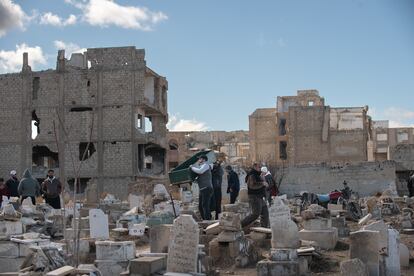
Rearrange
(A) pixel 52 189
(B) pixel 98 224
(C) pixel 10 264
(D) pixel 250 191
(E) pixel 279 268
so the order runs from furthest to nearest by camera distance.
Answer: (A) pixel 52 189 → (D) pixel 250 191 → (B) pixel 98 224 → (C) pixel 10 264 → (E) pixel 279 268

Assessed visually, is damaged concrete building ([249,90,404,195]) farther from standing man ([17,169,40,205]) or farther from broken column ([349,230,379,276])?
broken column ([349,230,379,276])

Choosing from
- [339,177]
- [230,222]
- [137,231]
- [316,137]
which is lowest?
[137,231]

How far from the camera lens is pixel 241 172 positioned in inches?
1324

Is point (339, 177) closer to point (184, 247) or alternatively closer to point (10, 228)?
point (10, 228)

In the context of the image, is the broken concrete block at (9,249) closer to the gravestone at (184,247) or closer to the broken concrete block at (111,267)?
the broken concrete block at (111,267)

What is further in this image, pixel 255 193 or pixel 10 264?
pixel 255 193

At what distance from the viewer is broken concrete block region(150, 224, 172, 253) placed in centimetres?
949

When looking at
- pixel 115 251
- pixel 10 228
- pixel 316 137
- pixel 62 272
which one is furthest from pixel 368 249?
pixel 316 137

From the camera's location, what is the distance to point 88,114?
37781 millimetres

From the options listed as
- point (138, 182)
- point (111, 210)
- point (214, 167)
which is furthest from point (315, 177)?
point (214, 167)

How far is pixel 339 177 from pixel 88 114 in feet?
50.5

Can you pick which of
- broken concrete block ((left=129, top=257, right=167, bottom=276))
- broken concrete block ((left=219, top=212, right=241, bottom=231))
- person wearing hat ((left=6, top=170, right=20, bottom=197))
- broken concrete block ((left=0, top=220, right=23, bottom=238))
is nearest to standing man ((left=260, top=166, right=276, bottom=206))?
broken concrete block ((left=219, top=212, right=241, bottom=231))

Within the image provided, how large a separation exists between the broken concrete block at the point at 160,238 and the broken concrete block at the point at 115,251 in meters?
0.65

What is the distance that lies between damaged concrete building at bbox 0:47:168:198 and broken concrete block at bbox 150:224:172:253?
88.8ft
